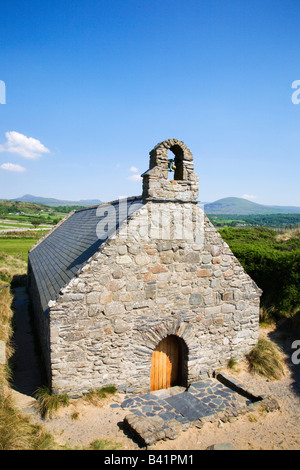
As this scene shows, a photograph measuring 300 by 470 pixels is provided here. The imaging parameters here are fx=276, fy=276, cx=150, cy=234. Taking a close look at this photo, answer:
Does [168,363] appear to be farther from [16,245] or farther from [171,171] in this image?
[16,245]

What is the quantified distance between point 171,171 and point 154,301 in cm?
368

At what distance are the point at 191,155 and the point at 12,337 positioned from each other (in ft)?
Answer: 32.3

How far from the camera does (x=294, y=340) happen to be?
10.5 m

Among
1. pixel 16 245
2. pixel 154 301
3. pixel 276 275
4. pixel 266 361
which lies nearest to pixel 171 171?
pixel 154 301

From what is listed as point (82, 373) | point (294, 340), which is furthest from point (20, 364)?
point (294, 340)

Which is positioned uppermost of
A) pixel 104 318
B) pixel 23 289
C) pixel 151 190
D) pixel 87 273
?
pixel 151 190

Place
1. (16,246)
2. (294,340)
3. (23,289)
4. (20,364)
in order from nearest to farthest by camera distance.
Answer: (20,364)
(294,340)
(23,289)
(16,246)

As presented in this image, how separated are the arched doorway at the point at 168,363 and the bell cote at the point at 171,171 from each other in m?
4.17

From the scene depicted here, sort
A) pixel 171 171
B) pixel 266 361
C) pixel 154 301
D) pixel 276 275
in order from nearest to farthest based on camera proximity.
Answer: pixel 154 301 < pixel 171 171 < pixel 266 361 < pixel 276 275

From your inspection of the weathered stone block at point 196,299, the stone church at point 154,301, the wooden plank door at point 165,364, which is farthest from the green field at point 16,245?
the weathered stone block at point 196,299

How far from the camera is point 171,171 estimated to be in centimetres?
791

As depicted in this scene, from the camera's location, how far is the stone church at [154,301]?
6.77m

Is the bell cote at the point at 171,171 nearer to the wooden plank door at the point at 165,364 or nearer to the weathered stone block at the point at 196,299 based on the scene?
the weathered stone block at the point at 196,299
